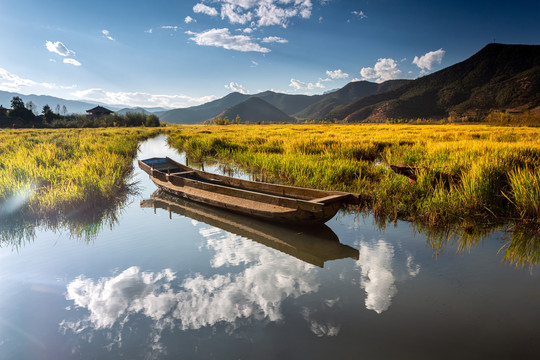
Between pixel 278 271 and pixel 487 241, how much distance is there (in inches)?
150

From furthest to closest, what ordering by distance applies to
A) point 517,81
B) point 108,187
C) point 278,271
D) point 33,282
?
point 517,81
point 108,187
point 278,271
point 33,282

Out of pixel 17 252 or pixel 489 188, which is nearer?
pixel 17 252

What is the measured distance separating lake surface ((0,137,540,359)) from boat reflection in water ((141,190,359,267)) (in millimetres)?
41

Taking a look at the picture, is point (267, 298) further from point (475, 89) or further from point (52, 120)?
point (475, 89)

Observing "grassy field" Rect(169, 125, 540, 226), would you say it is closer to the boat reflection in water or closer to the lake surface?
the lake surface

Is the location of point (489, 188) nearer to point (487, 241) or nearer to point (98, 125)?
point (487, 241)

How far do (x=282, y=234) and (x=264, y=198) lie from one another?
978mm

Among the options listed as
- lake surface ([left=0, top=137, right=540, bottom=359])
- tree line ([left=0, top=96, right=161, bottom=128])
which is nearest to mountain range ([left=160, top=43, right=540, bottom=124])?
tree line ([left=0, top=96, right=161, bottom=128])

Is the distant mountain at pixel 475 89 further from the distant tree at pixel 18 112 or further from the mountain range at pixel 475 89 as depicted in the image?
the distant tree at pixel 18 112

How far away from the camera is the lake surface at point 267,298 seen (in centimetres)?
269

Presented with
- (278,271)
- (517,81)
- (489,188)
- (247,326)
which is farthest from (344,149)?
(517,81)

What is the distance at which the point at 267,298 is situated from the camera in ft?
11.4

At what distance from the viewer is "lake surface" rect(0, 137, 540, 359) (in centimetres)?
269

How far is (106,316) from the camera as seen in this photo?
10.4ft
